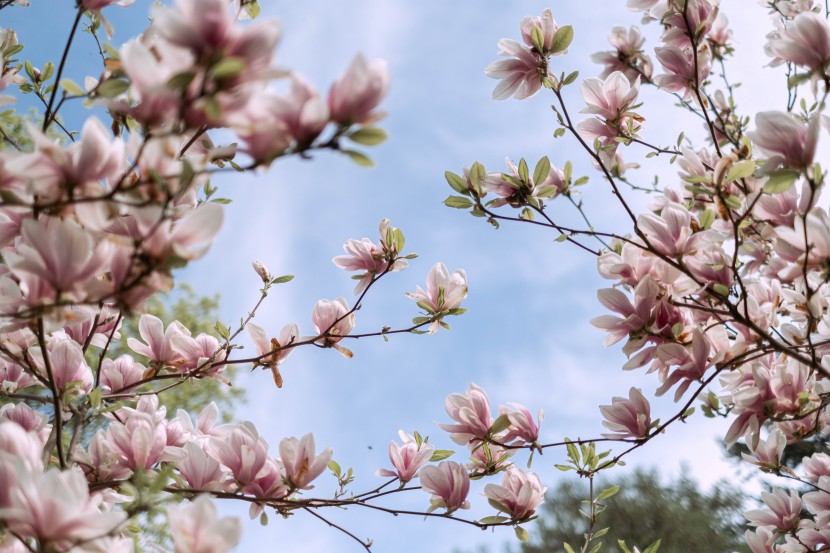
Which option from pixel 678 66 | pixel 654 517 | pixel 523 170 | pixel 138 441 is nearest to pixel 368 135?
pixel 138 441

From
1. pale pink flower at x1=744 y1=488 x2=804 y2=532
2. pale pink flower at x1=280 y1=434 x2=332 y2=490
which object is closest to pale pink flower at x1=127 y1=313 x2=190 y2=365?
pale pink flower at x1=280 y1=434 x2=332 y2=490

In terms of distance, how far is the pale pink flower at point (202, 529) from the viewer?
0.78 metres

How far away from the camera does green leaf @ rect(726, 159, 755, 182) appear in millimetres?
1219

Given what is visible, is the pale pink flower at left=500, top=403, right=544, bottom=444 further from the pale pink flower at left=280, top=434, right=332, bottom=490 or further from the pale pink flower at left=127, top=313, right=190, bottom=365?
the pale pink flower at left=127, top=313, right=190, bottom=365

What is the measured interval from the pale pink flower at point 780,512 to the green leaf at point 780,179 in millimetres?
1262

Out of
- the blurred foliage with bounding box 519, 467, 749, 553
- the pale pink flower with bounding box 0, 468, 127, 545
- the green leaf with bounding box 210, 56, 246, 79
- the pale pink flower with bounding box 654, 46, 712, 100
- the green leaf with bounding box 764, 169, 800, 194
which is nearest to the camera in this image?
the green leaf with bounding box 210, 56, 246, 79

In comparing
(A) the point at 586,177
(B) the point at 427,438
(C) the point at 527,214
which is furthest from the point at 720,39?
(B) the point at 427,438

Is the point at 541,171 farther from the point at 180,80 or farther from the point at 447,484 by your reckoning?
the point at 180,80

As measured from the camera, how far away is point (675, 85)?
1.92 metres

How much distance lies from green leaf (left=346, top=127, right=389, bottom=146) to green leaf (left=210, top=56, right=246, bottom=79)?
14 cm

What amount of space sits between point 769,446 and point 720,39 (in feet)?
6.03

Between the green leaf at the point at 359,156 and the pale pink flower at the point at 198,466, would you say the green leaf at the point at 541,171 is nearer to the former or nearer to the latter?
the green leaf at the point at 359,156

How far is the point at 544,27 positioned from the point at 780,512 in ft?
5.36

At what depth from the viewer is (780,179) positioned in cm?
104
